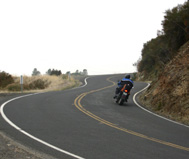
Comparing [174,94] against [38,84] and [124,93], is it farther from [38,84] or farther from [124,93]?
[38,84]

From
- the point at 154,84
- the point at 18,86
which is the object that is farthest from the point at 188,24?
the point at 18,86

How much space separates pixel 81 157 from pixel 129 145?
5.74 ft

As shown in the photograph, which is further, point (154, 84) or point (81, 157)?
point (154, 84)

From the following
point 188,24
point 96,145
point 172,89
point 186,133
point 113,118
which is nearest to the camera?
point 96,145

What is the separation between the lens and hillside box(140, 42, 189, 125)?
1291 centimetres

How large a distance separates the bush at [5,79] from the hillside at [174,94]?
21264mm

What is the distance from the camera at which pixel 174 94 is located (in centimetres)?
1418

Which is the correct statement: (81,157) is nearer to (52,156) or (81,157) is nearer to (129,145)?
(52,156)

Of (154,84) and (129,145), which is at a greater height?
(154,84)

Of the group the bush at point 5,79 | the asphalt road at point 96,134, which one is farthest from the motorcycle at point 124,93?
the bush at point 5,79

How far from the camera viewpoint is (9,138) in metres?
7.41

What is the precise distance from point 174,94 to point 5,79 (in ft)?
83.8

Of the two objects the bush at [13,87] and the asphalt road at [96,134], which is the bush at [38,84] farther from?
the asphalt road at [96,134]

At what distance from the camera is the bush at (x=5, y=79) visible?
3194cm
